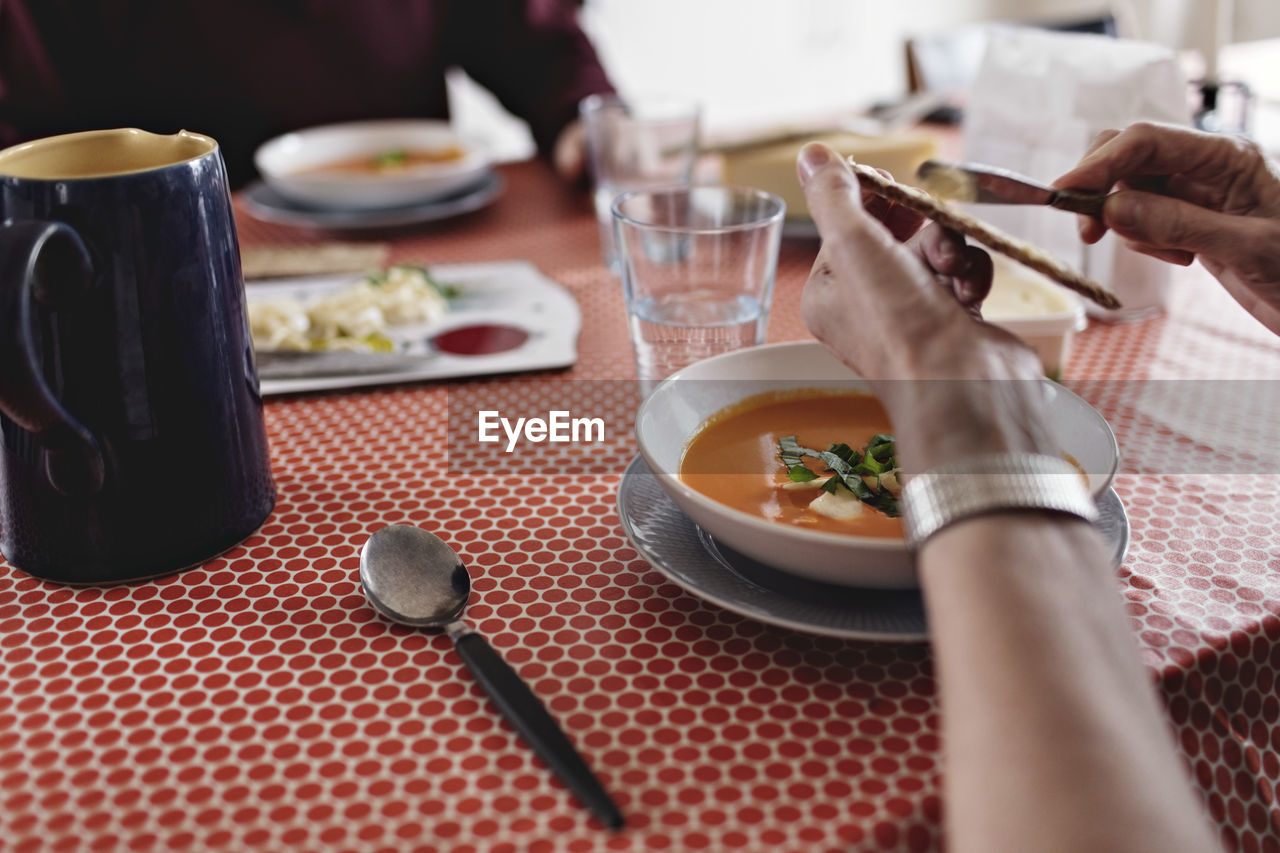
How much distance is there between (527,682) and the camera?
24.5 inches

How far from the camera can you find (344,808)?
529 millimetres

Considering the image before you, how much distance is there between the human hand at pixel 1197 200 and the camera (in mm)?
840

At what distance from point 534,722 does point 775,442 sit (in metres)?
0.32

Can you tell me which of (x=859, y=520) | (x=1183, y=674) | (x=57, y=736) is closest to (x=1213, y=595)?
(x=1183, y=674)

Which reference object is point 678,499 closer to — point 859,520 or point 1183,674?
point 859,520

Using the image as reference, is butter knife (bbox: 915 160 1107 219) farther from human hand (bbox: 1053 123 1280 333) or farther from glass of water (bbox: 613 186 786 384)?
glass of water (bbox: 613 186 786 384)

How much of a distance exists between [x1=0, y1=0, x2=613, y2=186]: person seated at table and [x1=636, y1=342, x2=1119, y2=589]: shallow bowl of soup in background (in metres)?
1.22

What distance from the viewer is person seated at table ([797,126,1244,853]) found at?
1.44ft

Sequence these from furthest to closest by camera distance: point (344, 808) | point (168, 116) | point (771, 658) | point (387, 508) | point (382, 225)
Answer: point (168, 116) < point (382, 225) < point (387, 508) < point (771, 658) < point (344, 808)

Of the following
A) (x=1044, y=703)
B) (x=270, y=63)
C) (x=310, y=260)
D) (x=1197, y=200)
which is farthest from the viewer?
(x=270, y=63)

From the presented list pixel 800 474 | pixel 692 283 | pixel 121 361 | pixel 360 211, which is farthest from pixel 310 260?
pixel 800 474

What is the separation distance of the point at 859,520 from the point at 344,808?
36 cm

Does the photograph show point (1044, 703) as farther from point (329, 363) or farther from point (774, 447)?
point (329, 363)

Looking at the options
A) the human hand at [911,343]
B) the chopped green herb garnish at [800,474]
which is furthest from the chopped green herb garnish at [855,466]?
the human hand at [911,343]
